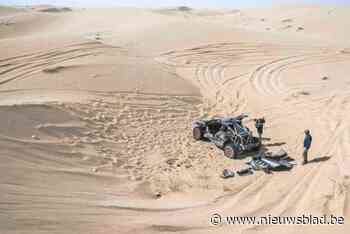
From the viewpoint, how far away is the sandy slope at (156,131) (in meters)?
9.21

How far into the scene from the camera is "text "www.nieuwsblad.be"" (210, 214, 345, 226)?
9.01m

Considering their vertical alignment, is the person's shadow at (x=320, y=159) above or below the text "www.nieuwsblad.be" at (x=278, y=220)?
above

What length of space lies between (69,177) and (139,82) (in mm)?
9868

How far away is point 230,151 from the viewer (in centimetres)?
1357

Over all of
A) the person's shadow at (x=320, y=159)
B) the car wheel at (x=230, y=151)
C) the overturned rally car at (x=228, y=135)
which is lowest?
the person's shadow at (x=320, y=159)

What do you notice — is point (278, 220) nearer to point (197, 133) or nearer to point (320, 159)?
point (320, 159)

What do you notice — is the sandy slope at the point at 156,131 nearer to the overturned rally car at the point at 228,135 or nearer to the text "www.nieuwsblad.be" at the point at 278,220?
the text "www.nieuwsblad.be" at the point at 278,220

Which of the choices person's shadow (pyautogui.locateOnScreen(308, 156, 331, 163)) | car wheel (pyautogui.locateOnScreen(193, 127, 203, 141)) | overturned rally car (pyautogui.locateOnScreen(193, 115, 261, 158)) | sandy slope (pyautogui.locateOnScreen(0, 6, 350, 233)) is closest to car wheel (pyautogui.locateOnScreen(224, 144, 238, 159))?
overturned rally car (pyautogui.locateOnScreen(193, 115, 261, 158))

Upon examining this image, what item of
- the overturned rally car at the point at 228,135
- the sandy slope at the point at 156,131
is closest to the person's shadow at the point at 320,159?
the sandy slope at the point at 156,131

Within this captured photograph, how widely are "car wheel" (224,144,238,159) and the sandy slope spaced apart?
28 centimetres

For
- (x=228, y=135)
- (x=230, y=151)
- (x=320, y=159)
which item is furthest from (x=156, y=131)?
(x=320, y=159)

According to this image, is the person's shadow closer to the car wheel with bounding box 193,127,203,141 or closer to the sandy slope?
the sandy slope

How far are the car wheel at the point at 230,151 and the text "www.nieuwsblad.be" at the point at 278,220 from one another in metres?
4.10

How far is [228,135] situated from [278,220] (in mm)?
4943
